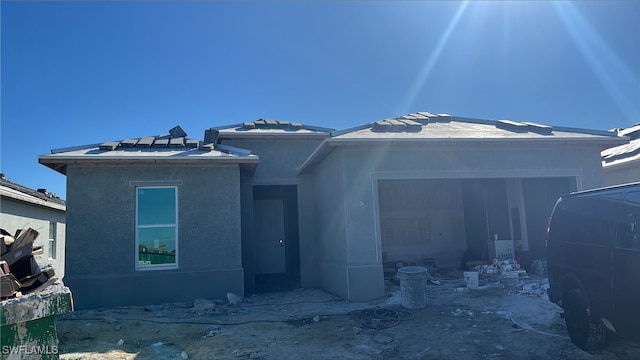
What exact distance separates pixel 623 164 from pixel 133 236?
13881 mm

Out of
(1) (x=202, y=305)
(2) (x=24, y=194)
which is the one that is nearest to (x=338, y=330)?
(1) (x=202, y=305)

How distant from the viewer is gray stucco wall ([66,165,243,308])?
10109mm

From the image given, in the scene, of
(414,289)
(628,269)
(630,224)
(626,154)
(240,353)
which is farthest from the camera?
(626,154)

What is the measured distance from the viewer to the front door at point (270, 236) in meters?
14.1

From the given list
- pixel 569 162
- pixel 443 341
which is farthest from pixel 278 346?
pixel 569 162

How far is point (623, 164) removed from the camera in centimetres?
1264

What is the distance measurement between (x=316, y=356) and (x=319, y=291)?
5.79 m

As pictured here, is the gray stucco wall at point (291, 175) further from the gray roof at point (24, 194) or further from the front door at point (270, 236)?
the gray roof at point (24, 194)

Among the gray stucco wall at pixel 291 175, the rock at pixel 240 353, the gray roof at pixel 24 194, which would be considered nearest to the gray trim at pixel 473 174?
the gray stucco wall at pixel 291 175

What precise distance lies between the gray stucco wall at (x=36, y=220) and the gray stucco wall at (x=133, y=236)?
7.30 ft

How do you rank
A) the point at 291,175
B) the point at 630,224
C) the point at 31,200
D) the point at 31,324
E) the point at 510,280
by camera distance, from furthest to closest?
the point at 31,200
the point at 291,175
the point at 510,280
the point at 630,224
the point at 31,324

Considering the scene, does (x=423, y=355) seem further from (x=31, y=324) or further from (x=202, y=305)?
(x=202, y=305)

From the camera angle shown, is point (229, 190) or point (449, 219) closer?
point (229, 190)

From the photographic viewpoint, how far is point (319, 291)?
12016mm
